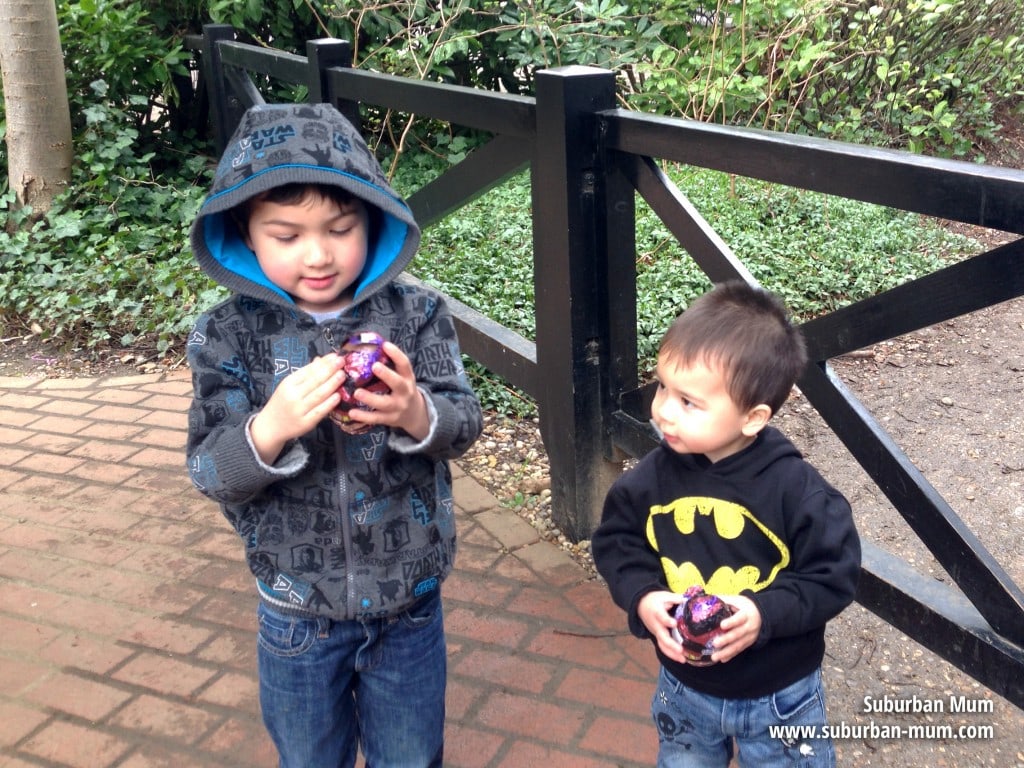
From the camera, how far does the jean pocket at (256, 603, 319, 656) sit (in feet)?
6.07

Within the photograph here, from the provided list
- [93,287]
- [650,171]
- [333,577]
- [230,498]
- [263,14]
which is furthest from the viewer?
[263,14]

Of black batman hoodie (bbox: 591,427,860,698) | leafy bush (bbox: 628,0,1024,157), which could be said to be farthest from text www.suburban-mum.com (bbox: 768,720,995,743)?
leafy bush (bbox: 628,0,1024,157)

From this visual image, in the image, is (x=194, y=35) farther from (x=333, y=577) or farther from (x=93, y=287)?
(x=333, y=577)

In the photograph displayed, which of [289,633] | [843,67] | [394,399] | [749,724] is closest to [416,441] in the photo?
[394,399]

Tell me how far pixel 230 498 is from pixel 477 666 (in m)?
1.27

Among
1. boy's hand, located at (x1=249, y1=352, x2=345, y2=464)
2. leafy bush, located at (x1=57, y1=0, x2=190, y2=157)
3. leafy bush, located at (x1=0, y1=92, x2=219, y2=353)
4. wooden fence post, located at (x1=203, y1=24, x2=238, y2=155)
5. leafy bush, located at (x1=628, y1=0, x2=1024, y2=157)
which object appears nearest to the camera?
boy's hand, located at (x1=249, y1=352, x2=345, y2=464)

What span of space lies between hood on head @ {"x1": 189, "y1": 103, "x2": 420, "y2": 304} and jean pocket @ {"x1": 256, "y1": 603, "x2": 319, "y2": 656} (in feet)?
1.86

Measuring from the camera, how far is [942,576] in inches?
132

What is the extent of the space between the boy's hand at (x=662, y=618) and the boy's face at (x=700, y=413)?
0.78 ft

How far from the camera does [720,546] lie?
170 cm

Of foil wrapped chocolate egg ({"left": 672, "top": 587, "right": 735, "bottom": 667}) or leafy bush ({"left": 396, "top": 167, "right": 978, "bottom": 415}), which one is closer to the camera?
foil wrapped chocolate egg ({"left": 672, "top": 587, "right": 735, "bottom": 667})

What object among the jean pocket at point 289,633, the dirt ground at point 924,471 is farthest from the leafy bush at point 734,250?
the jean pocket at point 289,633

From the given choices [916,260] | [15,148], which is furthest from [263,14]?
[916,260]

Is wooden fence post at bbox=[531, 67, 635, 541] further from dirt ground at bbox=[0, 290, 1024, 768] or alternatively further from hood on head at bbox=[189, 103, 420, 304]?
hood on head at bbox=[189, 103, 420, 304]
